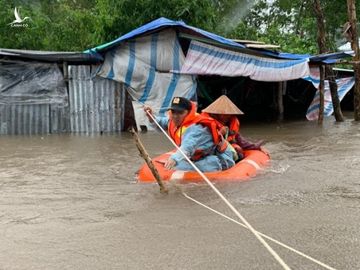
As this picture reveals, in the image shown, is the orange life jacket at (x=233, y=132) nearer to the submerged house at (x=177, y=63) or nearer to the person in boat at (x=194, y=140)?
the person in boat at (x=194, y=140)

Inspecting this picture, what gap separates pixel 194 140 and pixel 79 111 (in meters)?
7.58

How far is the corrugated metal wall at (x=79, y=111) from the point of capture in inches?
527

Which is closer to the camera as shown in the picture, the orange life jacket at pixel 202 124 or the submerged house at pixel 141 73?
the orange life jacket at pixel 202 124

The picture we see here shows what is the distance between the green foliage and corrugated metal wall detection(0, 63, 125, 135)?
3.62 m

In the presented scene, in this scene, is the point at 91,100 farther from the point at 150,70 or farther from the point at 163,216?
the point at 163,216

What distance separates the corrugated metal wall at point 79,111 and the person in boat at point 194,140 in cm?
688

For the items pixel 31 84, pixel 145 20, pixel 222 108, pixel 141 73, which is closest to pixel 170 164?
pixel 222 108

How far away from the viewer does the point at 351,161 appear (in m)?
8.34

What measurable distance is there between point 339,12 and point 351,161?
1615cm

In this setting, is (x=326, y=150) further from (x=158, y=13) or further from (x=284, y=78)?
(x=158, y=13)

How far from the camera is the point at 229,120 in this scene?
768 cm

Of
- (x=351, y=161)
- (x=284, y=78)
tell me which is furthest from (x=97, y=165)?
(x=284, y=78)

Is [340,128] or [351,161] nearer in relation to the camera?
[351,161]

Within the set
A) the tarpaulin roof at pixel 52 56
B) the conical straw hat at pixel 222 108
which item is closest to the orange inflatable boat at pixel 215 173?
the conical straw hat at pixel 222 108
